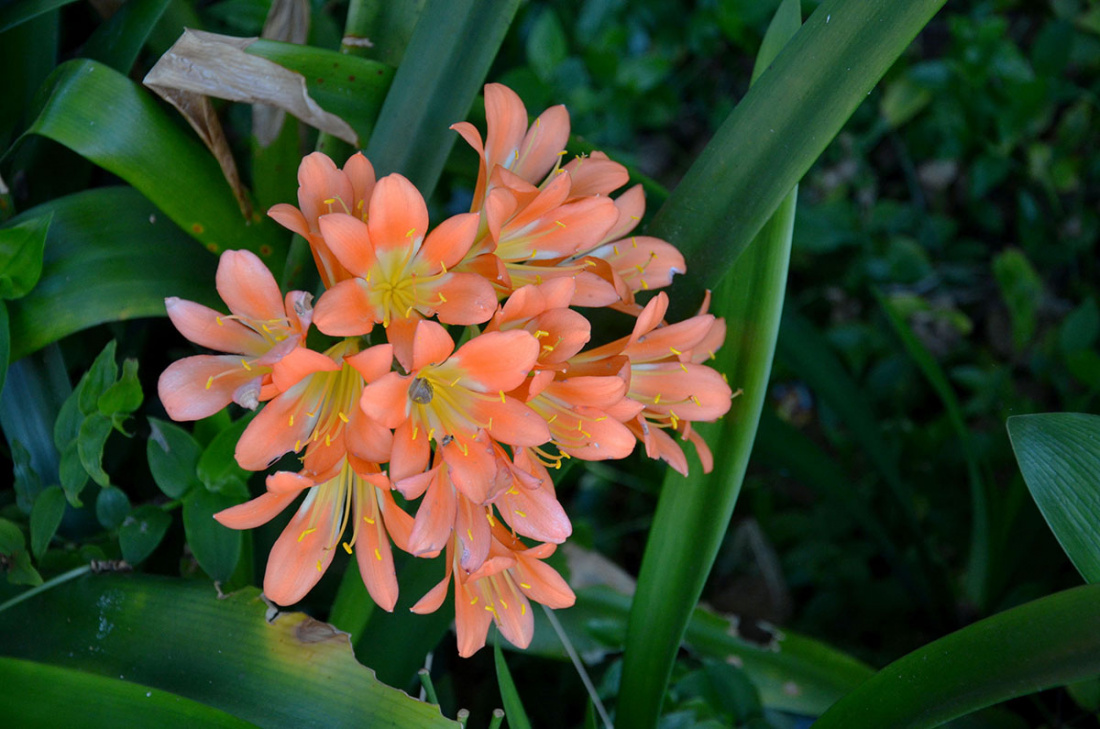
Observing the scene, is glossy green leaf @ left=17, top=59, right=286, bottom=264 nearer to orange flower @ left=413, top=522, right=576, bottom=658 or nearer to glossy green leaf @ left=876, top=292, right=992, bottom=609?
orange flower @ left=413, top=522, right=576, bottom=658

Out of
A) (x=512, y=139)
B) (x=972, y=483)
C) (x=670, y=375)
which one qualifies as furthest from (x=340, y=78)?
(x=972, y=483)

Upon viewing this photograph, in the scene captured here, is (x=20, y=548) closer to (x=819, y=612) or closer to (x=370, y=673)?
(x=370, y=673)

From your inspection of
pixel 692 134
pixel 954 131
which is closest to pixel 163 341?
pixel 692 134

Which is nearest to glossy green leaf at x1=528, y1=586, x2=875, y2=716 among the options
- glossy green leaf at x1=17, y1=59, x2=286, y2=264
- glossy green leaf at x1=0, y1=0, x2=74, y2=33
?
glossy green leaf at x1=17, y1=59, x2=286, y2=264

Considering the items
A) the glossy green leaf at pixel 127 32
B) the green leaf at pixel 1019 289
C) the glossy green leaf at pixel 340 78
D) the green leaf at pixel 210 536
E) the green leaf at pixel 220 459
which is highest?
the green leaf at pixel 1019 289

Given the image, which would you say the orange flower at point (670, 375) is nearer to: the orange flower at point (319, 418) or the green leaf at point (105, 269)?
the orange flower at point (319, 418)

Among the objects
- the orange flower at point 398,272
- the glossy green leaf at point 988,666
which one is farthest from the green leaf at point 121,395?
the glossy green leaf at point 988,666
